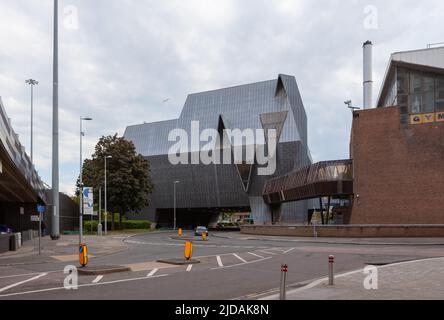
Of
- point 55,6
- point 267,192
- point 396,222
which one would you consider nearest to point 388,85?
point 396,222

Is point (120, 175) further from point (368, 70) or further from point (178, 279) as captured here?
point (178, 279)

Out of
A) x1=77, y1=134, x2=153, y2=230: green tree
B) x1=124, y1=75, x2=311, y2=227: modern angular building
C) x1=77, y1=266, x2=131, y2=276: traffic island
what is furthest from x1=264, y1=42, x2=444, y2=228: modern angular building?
x1=77, y1=134, x2=153, y2=230: green tree

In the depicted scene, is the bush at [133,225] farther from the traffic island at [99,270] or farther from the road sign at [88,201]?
the traffic island at [99,270]

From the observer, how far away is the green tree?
7238 centimetres

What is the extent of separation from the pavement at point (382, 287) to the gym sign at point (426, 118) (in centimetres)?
2997

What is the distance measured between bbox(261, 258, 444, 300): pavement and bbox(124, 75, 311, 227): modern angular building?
61.4 m

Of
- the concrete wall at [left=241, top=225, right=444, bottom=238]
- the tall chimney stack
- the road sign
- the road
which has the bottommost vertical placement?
the concrete wall at [left=241, top=225, right=444, bottom=238]

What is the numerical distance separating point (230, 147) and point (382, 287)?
78.4 meters

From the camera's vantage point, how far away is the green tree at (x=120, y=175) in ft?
237

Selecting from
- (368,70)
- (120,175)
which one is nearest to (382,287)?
(368,70)

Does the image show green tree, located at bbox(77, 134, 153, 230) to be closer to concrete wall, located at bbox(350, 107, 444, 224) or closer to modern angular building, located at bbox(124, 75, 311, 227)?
modern angular building, located at bbox(124, 75, 311, 227)

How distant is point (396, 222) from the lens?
43812 millimetres
